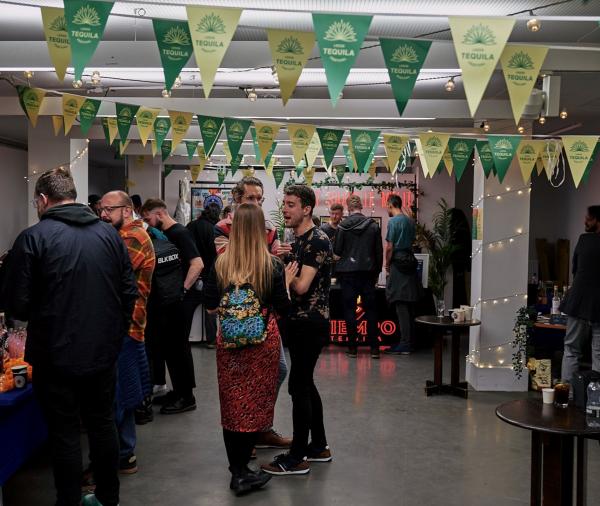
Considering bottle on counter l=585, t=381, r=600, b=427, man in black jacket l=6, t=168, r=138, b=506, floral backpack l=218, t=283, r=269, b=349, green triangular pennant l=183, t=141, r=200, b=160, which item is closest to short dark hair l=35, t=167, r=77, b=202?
man in black jacket l=6, t=168, r=138, b=506

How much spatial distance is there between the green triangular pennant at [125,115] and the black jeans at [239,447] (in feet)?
10.9

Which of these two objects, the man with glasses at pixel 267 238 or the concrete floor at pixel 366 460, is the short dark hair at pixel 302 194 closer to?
the man with glasses at pixel 267 238

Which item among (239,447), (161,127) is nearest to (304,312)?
(239,447)

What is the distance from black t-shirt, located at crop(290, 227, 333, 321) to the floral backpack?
0.36 meters

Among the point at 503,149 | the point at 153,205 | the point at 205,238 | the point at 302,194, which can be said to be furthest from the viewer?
the point at 205,238

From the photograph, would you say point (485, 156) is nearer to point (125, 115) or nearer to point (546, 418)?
point (125, 115)

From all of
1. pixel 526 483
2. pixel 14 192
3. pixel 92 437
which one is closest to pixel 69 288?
pixel 92 437

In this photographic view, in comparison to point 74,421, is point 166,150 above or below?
above

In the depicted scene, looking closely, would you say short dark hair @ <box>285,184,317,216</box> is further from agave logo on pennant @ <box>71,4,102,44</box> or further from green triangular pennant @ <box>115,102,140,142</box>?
green triangular pennant @ <box>115,102,140,142</box>

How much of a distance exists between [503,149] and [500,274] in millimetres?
1208

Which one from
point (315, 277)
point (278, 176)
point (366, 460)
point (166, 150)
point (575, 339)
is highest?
point (166, 150)

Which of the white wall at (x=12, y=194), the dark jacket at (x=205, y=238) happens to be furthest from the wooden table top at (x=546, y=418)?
the white wall at (x=12, y=194)

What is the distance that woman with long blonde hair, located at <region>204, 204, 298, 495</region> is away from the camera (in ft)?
12.1

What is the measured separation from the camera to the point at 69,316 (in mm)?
3160
